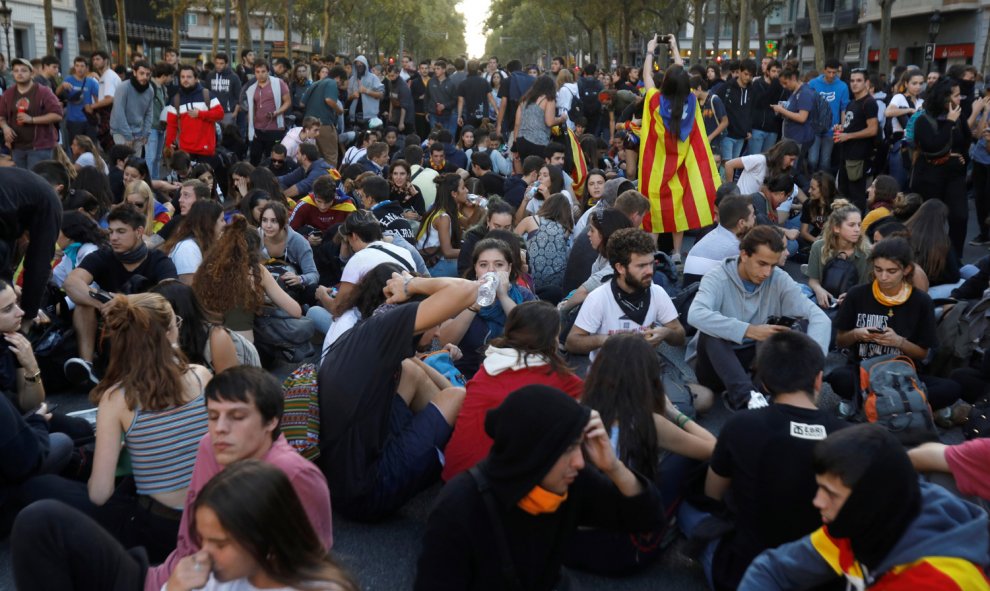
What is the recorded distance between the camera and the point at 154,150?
13664 millimetres

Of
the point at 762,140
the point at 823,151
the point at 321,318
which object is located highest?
the point at 762,140

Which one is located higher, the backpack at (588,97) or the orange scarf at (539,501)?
the backpack at (588,97)

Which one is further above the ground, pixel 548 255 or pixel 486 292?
pixel 486 292

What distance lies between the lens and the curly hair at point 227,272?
→ 627 centimetres

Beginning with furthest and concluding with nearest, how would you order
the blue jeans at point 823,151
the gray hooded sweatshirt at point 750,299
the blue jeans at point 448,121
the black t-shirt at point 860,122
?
the blue jeans at point 448,121 → the blue jeans at point 823,151 → the black t-shirt at point 860,122 → the gray hooded sweatshirt at point 750,299

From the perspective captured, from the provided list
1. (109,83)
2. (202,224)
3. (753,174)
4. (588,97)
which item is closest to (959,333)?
(753,174)

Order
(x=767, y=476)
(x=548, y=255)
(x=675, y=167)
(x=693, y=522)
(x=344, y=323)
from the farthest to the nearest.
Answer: (x=675, y=167) < (x=548, y=255) < (x=344, y=323) < (x=693, y=522) < (x=767, y=476)

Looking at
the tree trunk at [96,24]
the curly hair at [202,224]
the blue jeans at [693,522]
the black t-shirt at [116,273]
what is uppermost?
the tree trunk at [96,24]

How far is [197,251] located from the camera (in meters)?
7.08

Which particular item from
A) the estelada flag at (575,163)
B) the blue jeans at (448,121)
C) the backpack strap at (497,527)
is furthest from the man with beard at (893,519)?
the blue jeans at (448,121)

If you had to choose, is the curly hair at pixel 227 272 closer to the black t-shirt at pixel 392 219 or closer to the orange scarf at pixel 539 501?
the black t-shirt at pixel 392 219

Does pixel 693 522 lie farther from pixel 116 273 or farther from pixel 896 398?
pixel 116 273

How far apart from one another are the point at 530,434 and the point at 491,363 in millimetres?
1687

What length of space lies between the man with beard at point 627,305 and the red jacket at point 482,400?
150 centimetres
